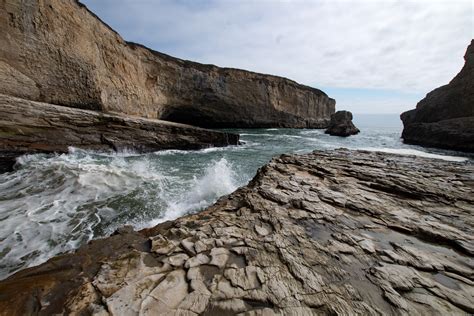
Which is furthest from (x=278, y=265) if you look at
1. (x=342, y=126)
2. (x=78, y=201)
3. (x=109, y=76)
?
(x=342, y=126)

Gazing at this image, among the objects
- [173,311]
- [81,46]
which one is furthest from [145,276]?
[81,46]

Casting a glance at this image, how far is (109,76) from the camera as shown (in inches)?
627

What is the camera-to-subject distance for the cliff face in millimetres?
10049

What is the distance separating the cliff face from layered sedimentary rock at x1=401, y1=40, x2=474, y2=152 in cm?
2050

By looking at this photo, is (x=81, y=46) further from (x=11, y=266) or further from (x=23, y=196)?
(x=11, y=266)

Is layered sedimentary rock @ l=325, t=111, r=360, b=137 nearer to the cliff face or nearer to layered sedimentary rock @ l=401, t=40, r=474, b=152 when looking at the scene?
layered sedimentary rock @ l=401, t=40, r=474, b=152

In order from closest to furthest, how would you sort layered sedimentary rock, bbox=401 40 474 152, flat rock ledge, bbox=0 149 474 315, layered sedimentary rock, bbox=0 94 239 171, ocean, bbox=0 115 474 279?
flat rock ledge, bbox=0 149 474 315, ocean, bbox=0 115 474 279, layered sedimentary rock, bbox=0 94 239 171, layered sedimentary rock, bbox=401 40 474 152

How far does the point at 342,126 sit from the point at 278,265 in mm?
32902

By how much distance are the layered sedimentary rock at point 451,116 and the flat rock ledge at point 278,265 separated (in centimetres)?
1947

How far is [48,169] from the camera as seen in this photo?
675 centimetres

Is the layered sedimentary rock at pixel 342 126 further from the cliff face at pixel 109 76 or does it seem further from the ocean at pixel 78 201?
the ocean at pixel 78 201

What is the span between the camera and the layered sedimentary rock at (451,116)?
56.1ft

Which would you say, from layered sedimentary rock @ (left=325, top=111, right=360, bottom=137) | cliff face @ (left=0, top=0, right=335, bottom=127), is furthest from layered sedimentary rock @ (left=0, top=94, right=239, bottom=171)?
layered sedimentary rock @ (left=325, top=111, right=360, bottom=137)

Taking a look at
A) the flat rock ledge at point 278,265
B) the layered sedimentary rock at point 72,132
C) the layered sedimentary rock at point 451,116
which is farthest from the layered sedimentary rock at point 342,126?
the flat rock ledge at point 278,265
